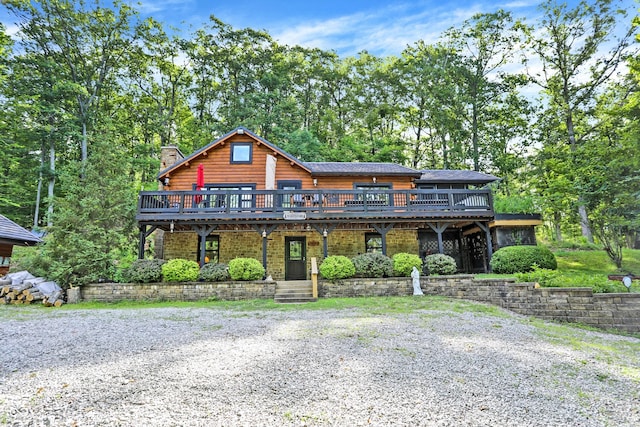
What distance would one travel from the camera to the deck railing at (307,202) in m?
13.2

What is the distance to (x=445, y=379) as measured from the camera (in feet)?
13.1

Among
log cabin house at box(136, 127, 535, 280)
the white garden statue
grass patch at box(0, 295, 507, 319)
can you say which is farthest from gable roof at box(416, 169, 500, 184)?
grass patch at box(0, 295, 507, 319)

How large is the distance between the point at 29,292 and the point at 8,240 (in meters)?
3.65

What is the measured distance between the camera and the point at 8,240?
1237cm

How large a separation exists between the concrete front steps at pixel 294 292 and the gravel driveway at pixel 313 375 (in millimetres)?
3697

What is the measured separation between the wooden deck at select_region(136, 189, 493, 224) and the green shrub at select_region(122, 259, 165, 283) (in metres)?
2.10

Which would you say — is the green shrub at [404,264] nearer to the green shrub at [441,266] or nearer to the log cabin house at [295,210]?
the green shrub at [441,266]

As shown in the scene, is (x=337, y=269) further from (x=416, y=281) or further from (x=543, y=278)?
(x=543, y=278)

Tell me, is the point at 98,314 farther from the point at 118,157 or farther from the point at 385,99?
the point at 385,99

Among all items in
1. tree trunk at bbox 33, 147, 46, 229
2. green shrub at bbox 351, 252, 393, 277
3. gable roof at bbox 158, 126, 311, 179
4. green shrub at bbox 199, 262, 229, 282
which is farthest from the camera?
tree trunk at bbox 33, 147, 46, 229

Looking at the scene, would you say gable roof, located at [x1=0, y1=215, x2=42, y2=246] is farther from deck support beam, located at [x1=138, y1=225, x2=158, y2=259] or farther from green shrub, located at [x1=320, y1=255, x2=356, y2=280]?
green shrub, located at [x1=320, y1=255, x2=356, y2=280]

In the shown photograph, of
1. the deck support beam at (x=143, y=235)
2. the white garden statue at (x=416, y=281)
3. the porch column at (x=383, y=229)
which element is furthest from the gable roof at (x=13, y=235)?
the white garden statue at (x=416, y=281)

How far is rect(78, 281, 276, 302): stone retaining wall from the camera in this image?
1116 cm

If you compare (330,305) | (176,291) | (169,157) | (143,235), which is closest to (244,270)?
(176,291)
